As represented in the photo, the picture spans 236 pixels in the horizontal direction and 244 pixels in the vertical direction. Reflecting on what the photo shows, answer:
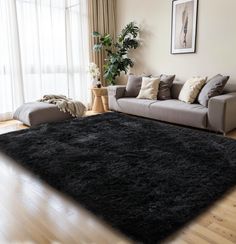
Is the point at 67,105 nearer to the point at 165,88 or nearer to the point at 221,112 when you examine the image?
the point at 165,88

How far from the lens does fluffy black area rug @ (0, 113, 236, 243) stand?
5.60 feet

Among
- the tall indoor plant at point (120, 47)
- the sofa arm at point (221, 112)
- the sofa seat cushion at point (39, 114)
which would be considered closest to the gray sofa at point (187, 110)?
the sofa arm at point (221, 112)

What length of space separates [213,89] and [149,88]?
1.20 meters

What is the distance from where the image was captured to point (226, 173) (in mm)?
2271

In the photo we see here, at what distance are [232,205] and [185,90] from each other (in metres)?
2.59

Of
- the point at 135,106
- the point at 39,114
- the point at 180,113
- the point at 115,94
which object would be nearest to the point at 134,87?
the point at 115,94

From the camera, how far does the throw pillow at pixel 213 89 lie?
3714mm

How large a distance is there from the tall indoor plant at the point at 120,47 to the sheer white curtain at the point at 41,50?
43 centimetres

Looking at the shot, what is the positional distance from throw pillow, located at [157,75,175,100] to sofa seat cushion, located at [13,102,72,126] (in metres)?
1.74

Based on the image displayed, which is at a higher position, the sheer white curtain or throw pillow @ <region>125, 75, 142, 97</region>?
the sheer white curtain

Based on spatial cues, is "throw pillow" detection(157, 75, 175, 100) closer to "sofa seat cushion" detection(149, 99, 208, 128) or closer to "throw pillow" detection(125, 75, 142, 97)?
"sofa seat cushion" detection(149, 99, 208, 128)

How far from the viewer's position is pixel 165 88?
455 centimetres

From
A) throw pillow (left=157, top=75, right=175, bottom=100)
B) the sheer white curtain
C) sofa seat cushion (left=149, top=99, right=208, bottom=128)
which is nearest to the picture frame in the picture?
throw pillow (left=157, top=75, right=175, bottom=100)

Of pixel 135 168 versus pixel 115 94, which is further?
pixel 115 94
